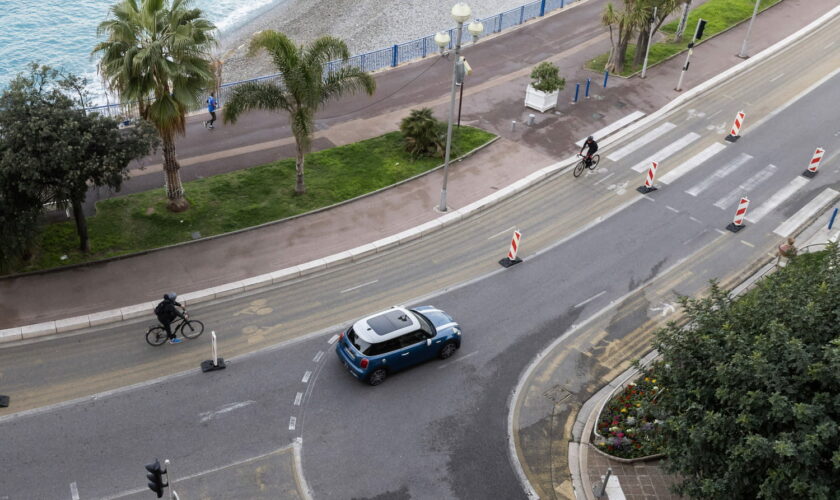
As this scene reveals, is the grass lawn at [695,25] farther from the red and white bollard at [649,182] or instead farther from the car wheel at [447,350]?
the car wheel at [447,350]

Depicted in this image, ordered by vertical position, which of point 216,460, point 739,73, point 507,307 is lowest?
point 216,460

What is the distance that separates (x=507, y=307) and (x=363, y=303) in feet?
15.7

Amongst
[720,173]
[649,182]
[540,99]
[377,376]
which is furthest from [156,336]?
[720,173]

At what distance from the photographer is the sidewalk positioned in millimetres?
23469

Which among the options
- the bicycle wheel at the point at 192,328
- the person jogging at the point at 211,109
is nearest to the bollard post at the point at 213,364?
the bicycle wheel at the point at 192,328

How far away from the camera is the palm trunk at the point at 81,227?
912 inches

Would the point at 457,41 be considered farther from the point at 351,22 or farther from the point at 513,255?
the point at 351,22

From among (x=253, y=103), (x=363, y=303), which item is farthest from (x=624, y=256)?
(x=253, y=103)

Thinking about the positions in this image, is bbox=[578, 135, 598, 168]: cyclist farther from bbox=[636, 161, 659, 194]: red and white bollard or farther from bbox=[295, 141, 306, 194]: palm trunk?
bbox=[295, 141, 306, 194]: palm trunk

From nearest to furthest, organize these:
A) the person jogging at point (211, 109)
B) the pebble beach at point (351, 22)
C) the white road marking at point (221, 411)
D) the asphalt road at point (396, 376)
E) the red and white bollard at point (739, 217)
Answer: the asphalt road at point (396, 376) < the white road marking at point (221, 411) < the red and white bollard at point (739, 217) < the person jogging at point (211, 109) < the pebble beach at point (351, 22)

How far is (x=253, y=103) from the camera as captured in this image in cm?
2569

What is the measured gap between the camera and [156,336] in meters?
21.1

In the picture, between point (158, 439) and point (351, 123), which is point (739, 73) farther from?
point (158, 439)

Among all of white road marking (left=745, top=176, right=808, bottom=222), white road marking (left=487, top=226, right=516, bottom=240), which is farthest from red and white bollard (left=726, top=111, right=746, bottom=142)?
white road marking (left=487, top=226, right=516, bottom=240)
